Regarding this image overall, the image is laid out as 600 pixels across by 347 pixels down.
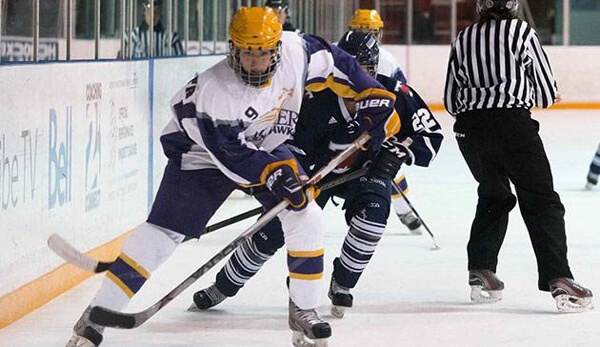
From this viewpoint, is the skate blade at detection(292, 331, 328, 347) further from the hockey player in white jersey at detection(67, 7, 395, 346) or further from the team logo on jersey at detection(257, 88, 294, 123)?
the team logo on jersey at detection(257, 88, 294, 123)

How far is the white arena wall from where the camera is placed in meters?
3.77

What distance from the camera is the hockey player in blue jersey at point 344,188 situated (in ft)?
12.9

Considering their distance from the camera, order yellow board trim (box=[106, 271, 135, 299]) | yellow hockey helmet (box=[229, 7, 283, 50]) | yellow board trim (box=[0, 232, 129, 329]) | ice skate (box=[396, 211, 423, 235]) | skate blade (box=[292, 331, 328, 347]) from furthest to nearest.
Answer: ice skate (box=[396, 211, 423, 235]) → yellow board trim (box=[0, 232, 129, 329]) → skate blade (box=[292, 331, 328, 347]) → yellow board trim (box=[106, 271, 135, 299]) → yellow hockey helmet (box=[229, 7, 283, 50])

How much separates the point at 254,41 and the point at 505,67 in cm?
112

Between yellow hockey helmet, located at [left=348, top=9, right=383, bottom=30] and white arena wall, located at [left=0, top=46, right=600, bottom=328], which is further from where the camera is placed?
yellow hockey helmet, located at [left=348, top=9, right=383, bottom=30]

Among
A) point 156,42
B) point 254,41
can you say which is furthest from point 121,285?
point 156,42

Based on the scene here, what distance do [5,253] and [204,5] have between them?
14.7 feet

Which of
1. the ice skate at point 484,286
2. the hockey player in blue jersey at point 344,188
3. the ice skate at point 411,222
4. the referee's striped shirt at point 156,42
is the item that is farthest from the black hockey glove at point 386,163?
the referee's striped shirt at point 156,42

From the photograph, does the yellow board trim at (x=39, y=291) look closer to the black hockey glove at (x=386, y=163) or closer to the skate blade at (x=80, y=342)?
the skate blade at (x=80, y=342)

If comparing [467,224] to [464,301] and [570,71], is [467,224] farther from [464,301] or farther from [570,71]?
[570,71]

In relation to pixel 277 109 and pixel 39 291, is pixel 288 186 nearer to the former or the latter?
pixel 277 109

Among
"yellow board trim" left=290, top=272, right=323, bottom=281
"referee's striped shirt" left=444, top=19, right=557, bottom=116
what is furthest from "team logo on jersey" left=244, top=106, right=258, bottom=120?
"referee's striped shirt" left=444, top=19, right=557, bottom=116

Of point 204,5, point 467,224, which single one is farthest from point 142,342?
point 204,5

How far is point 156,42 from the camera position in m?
6.43
